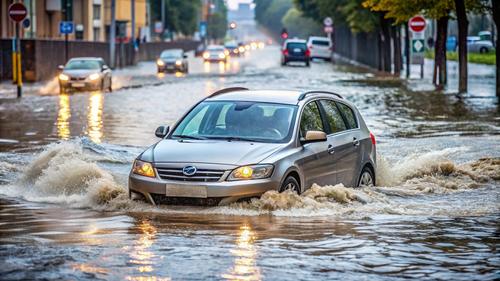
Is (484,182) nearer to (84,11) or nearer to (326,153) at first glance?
(326,153)

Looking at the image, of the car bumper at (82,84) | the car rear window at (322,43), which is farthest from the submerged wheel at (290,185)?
the car rear window at (322,43)

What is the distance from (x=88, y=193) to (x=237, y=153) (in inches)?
78.7

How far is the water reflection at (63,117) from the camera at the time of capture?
25906mm

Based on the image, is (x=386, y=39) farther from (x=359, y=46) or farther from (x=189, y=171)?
(x=189, y=171)

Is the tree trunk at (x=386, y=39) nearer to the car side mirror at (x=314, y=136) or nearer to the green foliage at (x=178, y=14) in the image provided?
the car side mirror at (x=314, y=136)

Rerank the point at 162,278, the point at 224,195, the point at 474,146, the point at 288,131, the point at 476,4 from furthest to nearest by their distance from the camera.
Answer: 1. the point at 476,4
2. the point at 474,146
3. the point at 288,131
4. the point at 224,195
5. the point at 162,278

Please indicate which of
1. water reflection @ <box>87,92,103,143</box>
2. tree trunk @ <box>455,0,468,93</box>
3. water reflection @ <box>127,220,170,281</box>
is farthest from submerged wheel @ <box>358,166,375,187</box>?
tree trunk @ <box>455,0,468,93</box>

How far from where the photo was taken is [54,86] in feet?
165

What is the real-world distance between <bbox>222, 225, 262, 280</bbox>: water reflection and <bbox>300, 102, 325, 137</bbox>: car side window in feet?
7.86

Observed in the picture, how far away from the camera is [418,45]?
53.2 m

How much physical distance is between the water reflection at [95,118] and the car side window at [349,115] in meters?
9.20

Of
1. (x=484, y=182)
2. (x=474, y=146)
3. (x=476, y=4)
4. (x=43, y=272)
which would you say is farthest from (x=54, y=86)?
(x=43, y=272)

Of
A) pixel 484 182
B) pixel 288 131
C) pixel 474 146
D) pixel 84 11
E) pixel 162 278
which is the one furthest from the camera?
pixel 84 11

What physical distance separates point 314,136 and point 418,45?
132 ft
